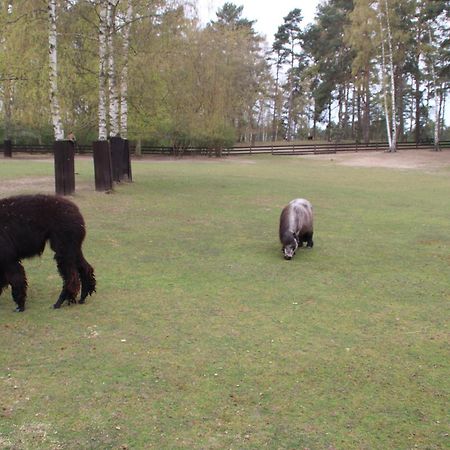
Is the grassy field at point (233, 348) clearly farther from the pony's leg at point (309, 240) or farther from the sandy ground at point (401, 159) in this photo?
the sandy ground at point (401, 159)

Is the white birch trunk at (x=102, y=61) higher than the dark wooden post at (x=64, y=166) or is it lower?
higher

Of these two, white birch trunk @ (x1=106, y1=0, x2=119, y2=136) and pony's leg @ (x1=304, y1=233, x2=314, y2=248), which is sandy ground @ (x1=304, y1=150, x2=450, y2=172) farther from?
pony's leg @ (x1=304, y1=233, x2=314, y2=248)

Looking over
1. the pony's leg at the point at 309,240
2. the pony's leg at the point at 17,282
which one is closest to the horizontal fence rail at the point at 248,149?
the pony's leg at the point at 309,240

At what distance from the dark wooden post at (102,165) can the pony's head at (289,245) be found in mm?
8202

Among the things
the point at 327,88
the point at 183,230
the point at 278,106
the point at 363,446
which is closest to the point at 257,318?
the point at 363,446

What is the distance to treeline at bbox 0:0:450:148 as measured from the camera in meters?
15.0

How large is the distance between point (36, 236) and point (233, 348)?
8.33ft

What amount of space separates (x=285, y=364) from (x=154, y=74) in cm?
1384

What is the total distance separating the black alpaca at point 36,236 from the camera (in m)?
5.45

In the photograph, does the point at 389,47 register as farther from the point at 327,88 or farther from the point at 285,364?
the point at 285,364

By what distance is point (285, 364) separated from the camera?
4453 mm

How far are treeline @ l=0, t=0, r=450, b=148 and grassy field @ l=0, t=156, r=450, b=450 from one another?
785 cm

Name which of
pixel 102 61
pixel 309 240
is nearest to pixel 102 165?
pixel 102 61

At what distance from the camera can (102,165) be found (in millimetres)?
14969
